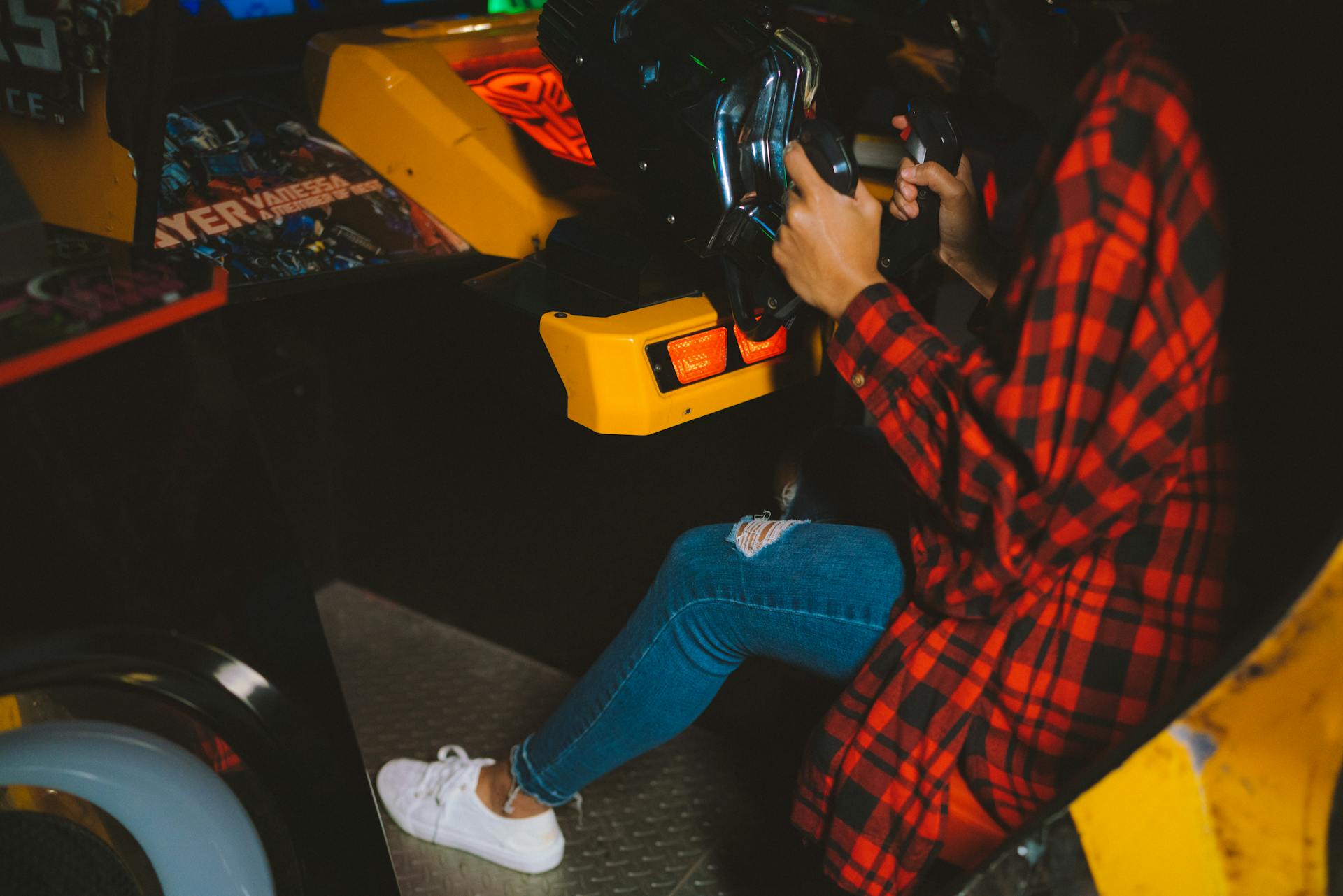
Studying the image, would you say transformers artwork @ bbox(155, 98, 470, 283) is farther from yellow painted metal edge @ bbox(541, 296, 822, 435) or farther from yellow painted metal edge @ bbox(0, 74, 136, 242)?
yellow painted metal edge @ bbox(541, 296, 822, 435)

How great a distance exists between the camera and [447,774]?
1284 millimetres

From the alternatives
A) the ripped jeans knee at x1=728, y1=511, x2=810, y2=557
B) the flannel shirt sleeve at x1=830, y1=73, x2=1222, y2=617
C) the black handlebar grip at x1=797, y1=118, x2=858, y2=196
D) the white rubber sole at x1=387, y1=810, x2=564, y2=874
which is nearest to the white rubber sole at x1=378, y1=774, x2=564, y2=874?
the white rubber sole at x1=387, y1=810, x2=564, y2=874

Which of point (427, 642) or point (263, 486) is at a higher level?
Answer: point (263, 486)

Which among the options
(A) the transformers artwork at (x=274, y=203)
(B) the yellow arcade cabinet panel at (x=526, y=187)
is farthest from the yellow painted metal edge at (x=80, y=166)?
(B) the yellow arcade cabinet panel at (x=526, y=187)

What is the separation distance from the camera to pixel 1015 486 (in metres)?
0.67

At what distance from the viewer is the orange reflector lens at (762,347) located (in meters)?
1.08

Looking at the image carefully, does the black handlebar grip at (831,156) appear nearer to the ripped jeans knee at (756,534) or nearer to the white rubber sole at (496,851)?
the ripped jeans knee at (756,534)

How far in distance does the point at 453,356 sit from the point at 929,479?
2.58 ft

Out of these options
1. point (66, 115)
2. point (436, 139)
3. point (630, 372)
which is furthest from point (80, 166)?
point (630, 372)

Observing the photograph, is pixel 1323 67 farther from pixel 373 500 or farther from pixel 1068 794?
pixel 373 500

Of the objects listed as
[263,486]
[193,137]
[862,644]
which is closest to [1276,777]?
[862,644]

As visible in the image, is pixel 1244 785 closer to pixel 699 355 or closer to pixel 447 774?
pixel 699 355

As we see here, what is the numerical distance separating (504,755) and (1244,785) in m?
1.05

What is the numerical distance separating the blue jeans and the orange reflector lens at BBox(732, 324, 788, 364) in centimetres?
20
